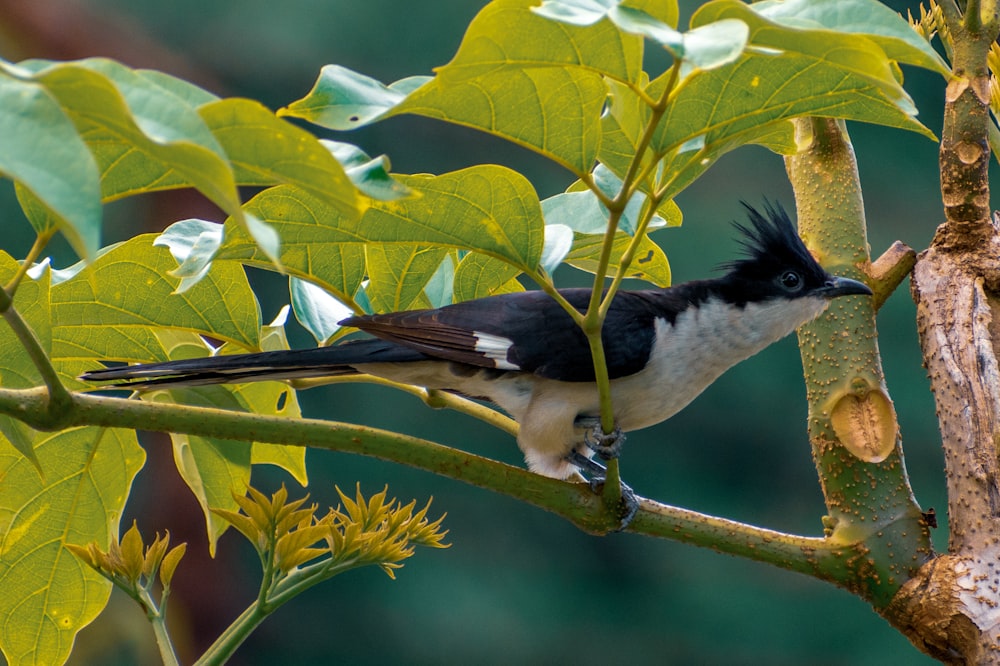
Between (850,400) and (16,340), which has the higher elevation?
(850,400)

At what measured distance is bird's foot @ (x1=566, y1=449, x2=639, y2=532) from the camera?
3.76 feet

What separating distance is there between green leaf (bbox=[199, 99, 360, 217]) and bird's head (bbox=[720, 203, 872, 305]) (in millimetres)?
1131

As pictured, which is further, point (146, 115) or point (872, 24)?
point (872, 24)

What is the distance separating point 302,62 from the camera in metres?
6.57

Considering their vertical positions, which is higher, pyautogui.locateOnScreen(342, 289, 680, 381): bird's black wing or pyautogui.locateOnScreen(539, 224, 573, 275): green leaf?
pyautogui.locateOnScreen(539, 224, 573, 275): green leaf

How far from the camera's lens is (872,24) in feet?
2.33

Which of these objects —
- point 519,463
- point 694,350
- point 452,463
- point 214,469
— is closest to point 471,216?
point 452,463

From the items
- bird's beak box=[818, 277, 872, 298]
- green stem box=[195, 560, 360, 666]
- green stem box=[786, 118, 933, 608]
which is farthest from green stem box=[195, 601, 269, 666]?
bird's beak box=[818, 277, 872, 298]

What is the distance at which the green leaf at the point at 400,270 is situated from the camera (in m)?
1.26

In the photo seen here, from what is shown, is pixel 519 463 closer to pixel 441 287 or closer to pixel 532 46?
pixel 441 287

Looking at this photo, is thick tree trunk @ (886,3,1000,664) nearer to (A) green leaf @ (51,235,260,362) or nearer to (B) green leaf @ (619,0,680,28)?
(B) green leaf @ (619,0,680,28)

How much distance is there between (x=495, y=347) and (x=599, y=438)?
9.5 inches

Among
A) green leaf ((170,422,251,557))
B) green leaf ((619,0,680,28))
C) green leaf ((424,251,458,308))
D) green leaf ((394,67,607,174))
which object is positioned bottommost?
green leaf ((170,422,251,557))

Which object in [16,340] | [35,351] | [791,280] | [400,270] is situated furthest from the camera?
[791,280]
